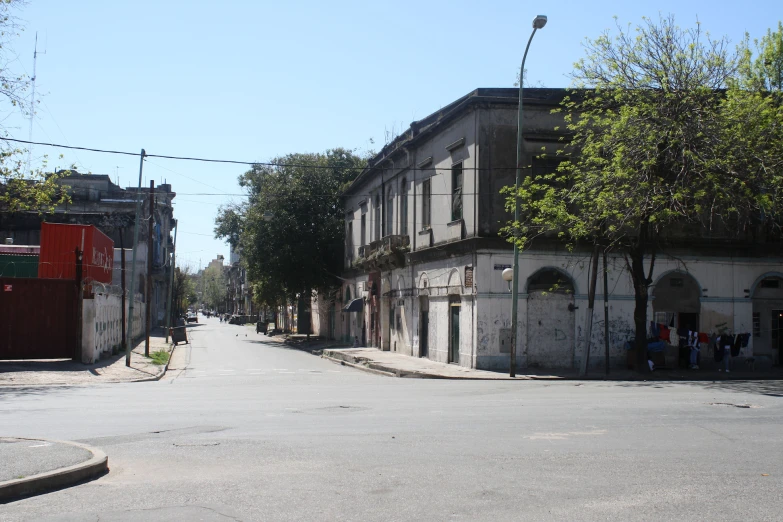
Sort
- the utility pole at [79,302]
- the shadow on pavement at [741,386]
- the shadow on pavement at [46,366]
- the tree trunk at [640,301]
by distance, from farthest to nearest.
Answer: the utility pole at [79,302] < the tree trunk at [640,301] < the shadow on pavement at [46,366] < the shadow on pavement at [741,386]

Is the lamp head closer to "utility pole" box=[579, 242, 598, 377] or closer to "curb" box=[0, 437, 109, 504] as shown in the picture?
"utility pole" box=[579, 242, 598, 377]

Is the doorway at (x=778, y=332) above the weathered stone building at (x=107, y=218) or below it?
below

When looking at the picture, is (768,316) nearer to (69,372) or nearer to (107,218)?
(69,372)

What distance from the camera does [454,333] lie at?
89.1ft

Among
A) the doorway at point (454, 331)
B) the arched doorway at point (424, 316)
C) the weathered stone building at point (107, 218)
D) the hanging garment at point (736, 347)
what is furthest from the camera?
the weathered stone building at point (107, 218)

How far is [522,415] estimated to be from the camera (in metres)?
12.6

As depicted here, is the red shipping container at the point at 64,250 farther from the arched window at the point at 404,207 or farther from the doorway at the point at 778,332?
the doorway at the point at 778,332

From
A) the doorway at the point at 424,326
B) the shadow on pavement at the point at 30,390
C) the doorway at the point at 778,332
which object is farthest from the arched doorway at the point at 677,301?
the shadow on pavement at the point at 30,390

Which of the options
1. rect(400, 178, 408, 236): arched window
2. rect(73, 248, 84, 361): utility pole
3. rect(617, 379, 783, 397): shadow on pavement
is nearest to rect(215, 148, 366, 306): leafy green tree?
rect(400, 178, 408, 236): arched window

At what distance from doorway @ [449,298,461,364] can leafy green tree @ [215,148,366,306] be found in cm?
2114

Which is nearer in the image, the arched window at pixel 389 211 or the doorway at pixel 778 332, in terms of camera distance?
the doorway at pixel 778 332

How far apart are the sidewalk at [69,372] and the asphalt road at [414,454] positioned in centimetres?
376

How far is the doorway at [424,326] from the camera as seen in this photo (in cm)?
3055

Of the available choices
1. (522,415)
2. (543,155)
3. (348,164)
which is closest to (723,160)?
(543,155)
